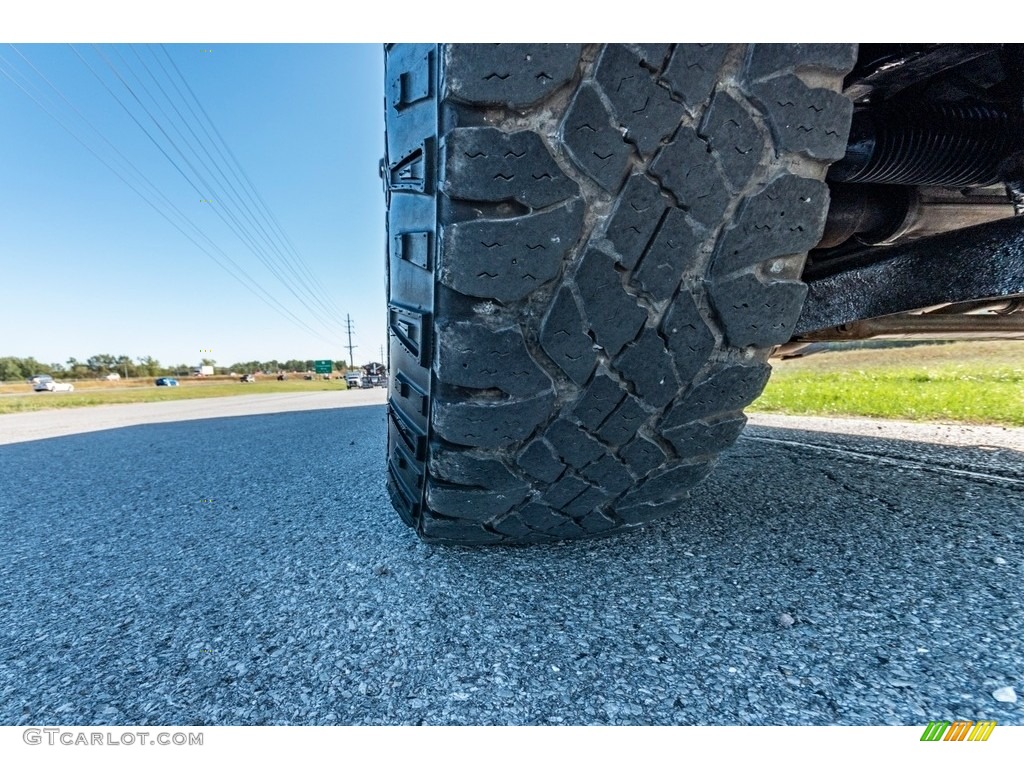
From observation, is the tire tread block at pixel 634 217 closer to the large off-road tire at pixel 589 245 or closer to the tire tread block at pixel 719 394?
the large off-road tire at pixel 589 245

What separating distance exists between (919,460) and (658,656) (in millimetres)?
1715

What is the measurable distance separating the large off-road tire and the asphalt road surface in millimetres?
200

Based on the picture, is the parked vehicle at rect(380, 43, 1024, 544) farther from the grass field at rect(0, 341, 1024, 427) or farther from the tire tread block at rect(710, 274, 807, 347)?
the grass field at rect(0, 341, 1024, 427)

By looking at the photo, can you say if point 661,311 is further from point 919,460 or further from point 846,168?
point 919,460

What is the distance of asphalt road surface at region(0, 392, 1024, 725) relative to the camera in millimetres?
556

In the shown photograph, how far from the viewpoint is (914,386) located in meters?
4.16

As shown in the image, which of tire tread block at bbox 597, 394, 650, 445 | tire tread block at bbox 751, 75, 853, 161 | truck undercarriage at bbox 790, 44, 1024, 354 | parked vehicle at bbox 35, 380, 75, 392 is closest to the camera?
tire tread block at bbox 751, 75, 853, 161

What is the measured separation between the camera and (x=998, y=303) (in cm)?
129

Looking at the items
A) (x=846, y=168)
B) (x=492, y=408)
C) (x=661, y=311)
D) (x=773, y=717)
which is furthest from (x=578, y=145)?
(x=773, y=717)

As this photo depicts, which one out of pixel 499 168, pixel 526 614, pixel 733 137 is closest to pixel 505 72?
pixel 499 168

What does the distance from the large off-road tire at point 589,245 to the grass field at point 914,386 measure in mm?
2301

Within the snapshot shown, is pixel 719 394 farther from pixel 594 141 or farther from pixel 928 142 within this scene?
pixel 928 142
